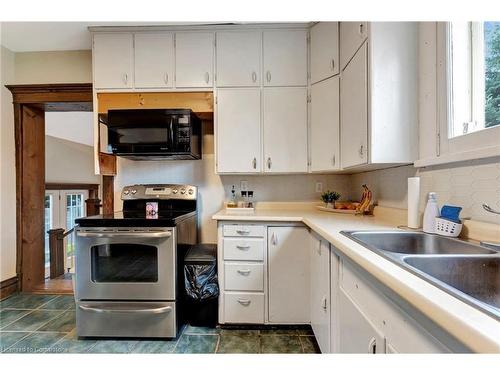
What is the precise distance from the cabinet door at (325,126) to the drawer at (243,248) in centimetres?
82

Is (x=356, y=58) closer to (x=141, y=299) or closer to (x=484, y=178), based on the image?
(x=484, y=178)

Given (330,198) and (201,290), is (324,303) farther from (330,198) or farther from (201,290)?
(330,198)

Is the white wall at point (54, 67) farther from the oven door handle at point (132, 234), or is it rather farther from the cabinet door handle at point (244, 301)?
the cabinet door handle at point (244, 301)

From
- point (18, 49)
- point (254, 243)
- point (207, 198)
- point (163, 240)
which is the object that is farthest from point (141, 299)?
point (18, 49)

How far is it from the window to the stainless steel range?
177cm

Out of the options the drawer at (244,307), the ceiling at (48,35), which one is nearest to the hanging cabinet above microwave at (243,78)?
the ceiling at (48,35)

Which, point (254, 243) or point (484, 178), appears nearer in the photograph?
point (484, 178)

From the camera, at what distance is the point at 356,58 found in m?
1.70

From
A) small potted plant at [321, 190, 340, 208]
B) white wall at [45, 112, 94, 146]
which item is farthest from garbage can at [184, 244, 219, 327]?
white wall at [45, 112, 94, 146]

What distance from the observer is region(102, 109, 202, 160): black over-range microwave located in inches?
84.2

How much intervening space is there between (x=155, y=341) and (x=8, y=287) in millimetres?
1847

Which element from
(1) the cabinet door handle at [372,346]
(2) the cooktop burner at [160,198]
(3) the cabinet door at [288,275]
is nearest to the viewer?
(1) the cabinet door handle at [372,346]

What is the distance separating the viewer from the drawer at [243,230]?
6.41 ft

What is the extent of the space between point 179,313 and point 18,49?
3.05 metres
